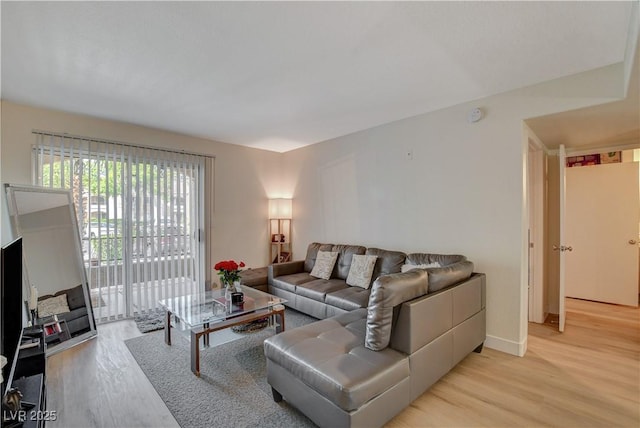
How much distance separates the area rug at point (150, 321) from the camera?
132 inches

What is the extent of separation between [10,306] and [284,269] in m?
2.94

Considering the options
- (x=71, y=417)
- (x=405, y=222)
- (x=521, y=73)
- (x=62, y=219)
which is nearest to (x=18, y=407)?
(x=71, y=417)

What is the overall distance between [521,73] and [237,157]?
3.84 m

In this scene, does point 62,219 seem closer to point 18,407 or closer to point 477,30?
point 18,407

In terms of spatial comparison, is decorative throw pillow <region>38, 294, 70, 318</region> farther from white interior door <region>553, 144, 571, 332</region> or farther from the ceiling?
white interior door <region>553, 144, 571, 332</region>

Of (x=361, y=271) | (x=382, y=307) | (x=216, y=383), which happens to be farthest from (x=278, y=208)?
(x=382, y=307)

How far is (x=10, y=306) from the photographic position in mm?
1574

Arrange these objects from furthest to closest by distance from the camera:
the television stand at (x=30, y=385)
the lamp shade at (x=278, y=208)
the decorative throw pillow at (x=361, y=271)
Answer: the lamp shade at (x=278, y=208) < the decorative throw pillow at (x=361, y=271) < the television stand at (x=30, y=385)

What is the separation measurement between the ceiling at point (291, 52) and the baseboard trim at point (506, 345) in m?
2.38

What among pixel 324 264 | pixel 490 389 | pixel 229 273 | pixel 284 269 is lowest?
pixel 490 389

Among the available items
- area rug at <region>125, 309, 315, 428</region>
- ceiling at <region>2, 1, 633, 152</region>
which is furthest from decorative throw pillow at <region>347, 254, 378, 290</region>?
ceiling at <region>2, 1, 633, 152</region>

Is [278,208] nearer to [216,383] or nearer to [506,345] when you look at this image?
[216,383]

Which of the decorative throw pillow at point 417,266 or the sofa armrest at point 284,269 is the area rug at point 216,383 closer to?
the sofa armrest at point 284,269

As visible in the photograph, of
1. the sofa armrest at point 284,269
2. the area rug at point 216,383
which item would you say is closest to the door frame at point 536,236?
the sofa armrest at point 284,269
